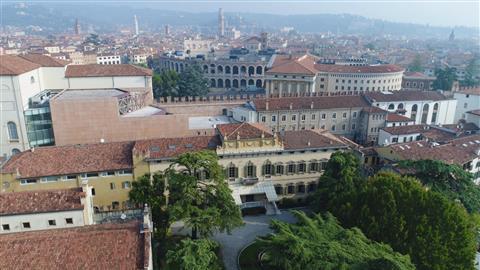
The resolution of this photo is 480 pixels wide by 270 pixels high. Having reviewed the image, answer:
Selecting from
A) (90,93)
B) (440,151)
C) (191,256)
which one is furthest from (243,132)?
(90,93)

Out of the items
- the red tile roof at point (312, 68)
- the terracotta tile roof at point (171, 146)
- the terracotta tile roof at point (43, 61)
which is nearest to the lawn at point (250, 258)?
the terracotta tile roof at point (171, 146)

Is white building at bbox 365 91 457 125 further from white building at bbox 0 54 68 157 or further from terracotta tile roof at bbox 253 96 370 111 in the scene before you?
white building at bbox 0 54 68 157

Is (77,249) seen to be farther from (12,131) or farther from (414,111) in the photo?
(414,111)

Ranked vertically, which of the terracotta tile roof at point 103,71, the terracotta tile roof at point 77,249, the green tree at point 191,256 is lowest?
the green tree at point 191,256

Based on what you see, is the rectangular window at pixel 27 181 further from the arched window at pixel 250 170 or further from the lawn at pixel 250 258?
the lawn at pixel 250 258

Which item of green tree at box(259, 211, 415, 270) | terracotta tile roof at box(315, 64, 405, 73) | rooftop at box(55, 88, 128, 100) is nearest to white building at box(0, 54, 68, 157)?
rooftop at box(55, 88, 128, 100)

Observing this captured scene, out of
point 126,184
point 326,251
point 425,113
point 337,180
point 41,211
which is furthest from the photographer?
point 425,113

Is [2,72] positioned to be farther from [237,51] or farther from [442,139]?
[237,51]
